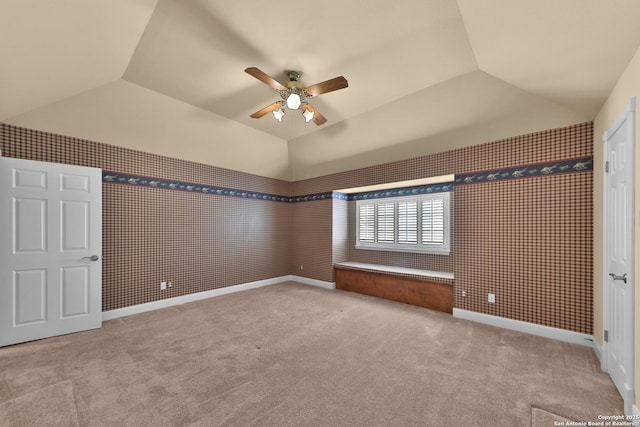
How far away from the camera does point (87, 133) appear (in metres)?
3.37

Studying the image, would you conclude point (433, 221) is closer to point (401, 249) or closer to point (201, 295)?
point (401, 249)

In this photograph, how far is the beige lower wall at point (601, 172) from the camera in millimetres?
1688

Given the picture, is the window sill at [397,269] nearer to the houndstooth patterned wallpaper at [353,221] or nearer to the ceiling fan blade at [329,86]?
the houndstooth patterned wallpaper at [353,221]

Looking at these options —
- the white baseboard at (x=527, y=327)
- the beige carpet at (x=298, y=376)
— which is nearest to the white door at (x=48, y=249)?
the beige carpet at (x=298, y=376)

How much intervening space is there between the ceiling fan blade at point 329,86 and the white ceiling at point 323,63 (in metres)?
0.33

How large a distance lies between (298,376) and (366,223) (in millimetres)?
3651

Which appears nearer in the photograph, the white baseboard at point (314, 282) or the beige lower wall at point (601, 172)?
the beige lower wall at point (601, 172)

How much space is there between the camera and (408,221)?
4.84 m

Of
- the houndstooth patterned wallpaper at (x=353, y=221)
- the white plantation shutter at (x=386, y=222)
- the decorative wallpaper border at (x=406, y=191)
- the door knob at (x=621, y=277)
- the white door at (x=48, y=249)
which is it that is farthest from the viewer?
the white plantation shutter at (x=386, y=222)

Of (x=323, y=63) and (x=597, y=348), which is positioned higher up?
(x=323, y=63)

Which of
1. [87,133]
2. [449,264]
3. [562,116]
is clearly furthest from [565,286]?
[87,133]

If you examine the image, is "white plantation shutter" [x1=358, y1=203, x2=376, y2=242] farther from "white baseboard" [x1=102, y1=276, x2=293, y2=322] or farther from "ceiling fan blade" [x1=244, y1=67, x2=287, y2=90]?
"ceiling fan blade" [x1=244, y1=67, x2=287, y2=90]

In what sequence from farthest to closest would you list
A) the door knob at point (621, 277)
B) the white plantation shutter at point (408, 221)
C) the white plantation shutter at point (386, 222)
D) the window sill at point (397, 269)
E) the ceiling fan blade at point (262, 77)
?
1. the white plantation shutter at point (386, 222)
2. the white plantation shutter at point (408, 221)
3. the window sill at point (397, 269)
4. the ceiling fan blade at point (262, 77)
5. the door knob at point (621, 277)

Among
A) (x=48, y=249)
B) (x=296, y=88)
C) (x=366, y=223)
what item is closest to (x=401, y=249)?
(x=366, y=223)
